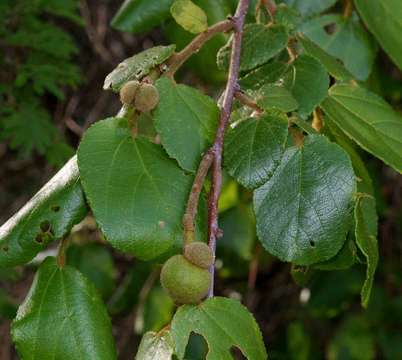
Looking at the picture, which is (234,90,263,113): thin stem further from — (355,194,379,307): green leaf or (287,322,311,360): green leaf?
(287,322,311,360): green leaf

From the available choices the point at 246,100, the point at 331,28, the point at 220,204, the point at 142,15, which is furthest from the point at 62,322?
the point at 220,204

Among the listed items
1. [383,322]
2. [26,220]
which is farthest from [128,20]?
[383,322]

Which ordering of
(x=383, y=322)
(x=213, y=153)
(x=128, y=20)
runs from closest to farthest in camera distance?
(x=213, y=153) → (x=128, y=20) → (x=383, y=322)

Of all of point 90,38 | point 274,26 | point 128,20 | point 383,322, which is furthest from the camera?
point 90,38

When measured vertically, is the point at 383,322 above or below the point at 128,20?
below

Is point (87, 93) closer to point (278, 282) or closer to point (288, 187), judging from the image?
point (278, 282)

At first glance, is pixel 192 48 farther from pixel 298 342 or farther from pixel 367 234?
pixel 298 342

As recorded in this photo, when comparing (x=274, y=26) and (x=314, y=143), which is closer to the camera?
(x=314, y=143)
